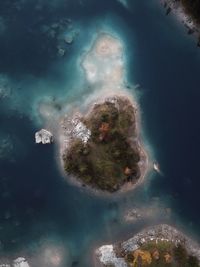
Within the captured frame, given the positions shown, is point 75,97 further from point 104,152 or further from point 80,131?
point 104,152

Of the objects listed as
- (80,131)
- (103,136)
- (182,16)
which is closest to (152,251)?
(103,136)

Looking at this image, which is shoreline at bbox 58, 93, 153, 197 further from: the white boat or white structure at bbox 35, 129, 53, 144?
white structure at bbox 35, 129, 53, 144

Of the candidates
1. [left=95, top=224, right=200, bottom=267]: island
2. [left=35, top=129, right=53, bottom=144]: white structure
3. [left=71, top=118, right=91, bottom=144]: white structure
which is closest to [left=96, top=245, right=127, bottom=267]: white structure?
[left=95, top=224, right=200, bottom=267]: island

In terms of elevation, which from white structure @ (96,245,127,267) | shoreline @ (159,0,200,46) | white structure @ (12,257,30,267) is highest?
shoreline @ (159,0,200,46)

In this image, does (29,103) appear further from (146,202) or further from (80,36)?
(146,202)

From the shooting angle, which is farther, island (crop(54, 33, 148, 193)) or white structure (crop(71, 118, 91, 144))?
white structure (crop(71, 118, 91, 144))

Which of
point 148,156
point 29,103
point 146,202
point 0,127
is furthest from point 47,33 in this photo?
point 146,202
